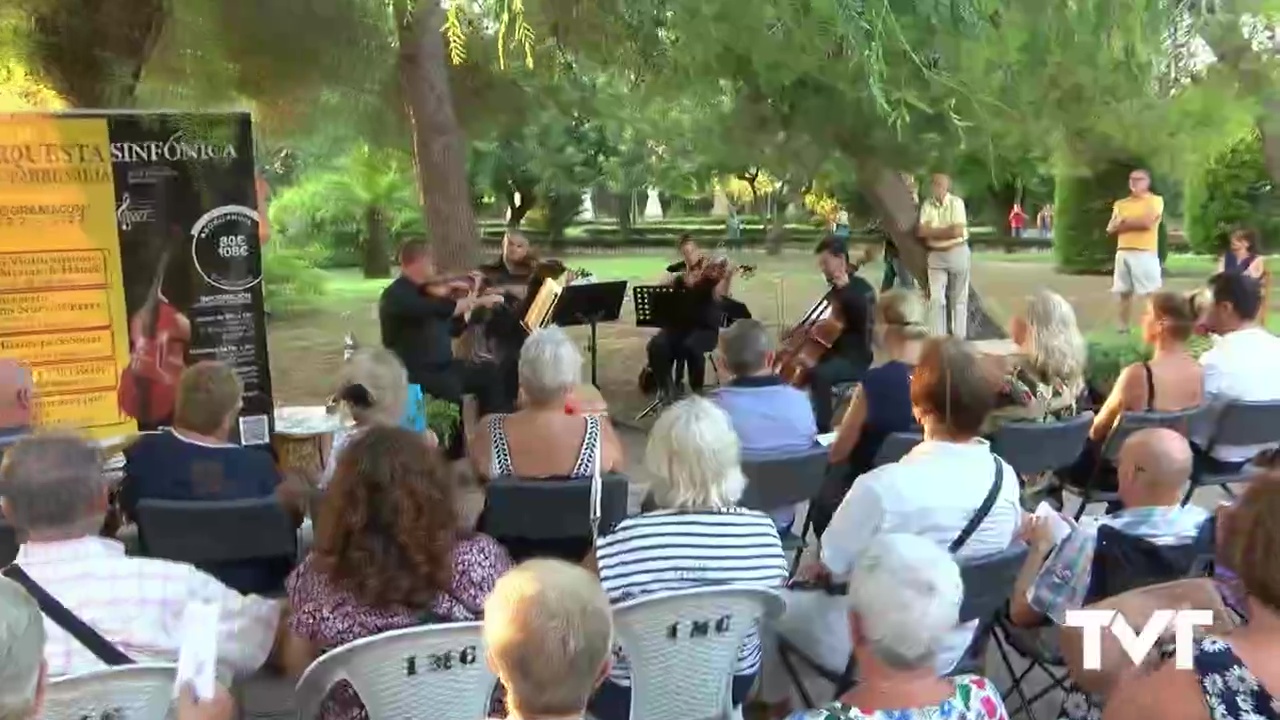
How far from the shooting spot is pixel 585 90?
337 inches

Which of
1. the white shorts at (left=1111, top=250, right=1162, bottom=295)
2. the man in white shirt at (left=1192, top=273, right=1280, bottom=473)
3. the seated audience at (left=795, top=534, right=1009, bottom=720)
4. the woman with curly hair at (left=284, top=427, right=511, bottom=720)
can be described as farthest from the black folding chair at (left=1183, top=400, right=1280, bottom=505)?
the white shorts at (left=1111, top=250, right=1162, bottom=295)

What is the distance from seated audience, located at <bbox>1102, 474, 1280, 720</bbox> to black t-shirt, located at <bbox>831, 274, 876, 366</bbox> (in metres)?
4.65

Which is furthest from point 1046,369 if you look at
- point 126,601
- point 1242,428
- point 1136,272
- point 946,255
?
point 1136,272

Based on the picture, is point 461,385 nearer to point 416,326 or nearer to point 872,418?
point 416,326

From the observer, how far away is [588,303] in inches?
305

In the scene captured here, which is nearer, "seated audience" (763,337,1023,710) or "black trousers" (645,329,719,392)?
"seated audience" (763,337,1023,710)

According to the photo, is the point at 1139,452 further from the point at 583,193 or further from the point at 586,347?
the point at 583,193

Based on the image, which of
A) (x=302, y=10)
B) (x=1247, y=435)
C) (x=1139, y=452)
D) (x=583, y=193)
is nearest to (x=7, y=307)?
(x=302, y=10)

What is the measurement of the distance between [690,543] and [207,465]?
1356 millimetres

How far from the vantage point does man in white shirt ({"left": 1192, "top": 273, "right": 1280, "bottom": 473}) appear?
14.8 ft

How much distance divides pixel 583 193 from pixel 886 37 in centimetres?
2359

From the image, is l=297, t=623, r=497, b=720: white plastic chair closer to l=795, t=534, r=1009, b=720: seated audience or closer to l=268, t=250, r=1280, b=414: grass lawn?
l=795, t=534, r=1009, b=720: seated audience

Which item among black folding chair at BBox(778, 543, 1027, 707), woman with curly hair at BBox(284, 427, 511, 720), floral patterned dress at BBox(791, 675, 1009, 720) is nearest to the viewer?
floral patterned dress at BBox(791, 675, 1009, 720)

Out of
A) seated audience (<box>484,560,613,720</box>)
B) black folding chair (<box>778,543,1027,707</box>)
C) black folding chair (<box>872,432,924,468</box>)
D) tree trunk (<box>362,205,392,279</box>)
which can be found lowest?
black folding chair (<box>778,543,1027,707</box>)
